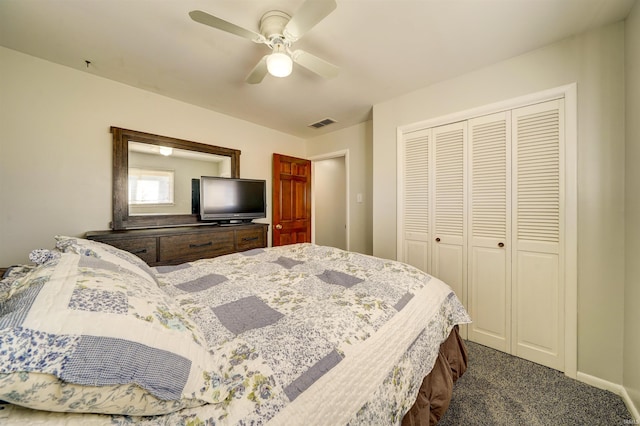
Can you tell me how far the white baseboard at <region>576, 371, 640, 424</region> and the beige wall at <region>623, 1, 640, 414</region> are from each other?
28 millimetres

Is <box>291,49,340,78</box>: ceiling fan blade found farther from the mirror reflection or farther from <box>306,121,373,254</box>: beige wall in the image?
the mirror reflection

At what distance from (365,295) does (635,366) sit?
1757 millimetres

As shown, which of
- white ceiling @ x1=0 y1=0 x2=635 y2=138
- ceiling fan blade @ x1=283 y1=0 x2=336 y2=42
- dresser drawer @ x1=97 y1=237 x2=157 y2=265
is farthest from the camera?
dresser drawer @ x1=97 y1=237 x2=157 y2=265

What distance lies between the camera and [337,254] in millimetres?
1856

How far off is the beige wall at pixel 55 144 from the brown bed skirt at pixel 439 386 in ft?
9.95

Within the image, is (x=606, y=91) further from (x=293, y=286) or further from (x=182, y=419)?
(x=182, y=419)

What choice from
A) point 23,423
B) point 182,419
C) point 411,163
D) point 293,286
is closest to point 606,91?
point 411,163

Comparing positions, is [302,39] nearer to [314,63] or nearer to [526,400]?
[314,63]

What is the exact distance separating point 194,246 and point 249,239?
2.25ft

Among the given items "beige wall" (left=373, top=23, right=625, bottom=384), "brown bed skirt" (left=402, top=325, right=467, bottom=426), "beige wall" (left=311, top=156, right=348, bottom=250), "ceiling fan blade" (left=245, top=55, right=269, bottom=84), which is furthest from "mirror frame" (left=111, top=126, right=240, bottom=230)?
"beige wall" (left=373, top=23, right=625, bottom=384)

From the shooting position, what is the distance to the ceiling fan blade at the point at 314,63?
5.40 ft

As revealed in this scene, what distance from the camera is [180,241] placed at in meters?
2.44

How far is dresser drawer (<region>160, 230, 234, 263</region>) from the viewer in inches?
92.9

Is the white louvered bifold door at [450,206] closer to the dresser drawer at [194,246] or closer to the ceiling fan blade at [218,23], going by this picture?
the ceiling fan blade at [218,23]
